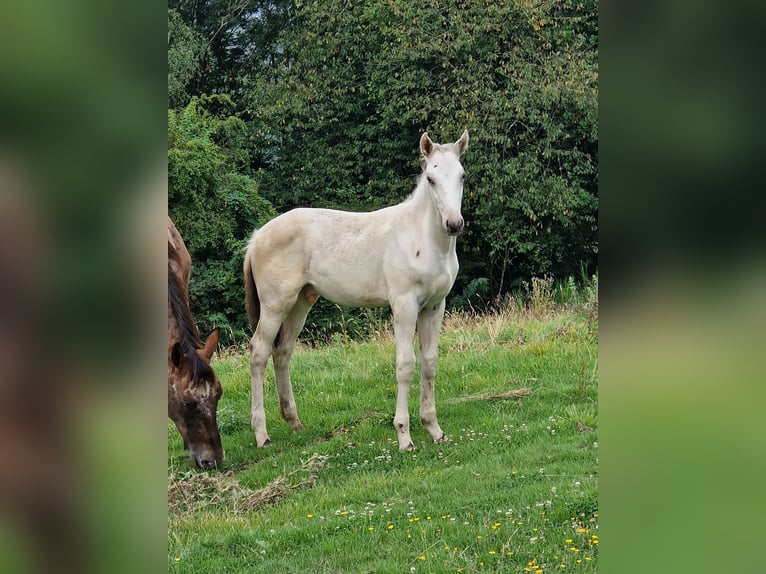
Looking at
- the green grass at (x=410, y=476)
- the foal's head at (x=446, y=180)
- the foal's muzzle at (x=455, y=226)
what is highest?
the foal's head at (x=446, y=180)

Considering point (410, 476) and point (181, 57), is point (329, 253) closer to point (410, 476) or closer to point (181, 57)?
point (410, 476)

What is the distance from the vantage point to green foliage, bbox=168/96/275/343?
50.4 ft

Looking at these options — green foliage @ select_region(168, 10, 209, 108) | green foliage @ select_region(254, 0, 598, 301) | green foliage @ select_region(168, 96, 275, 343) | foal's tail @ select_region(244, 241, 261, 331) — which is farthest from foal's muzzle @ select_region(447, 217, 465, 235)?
green foliage @ select_region(168, 10, 209, 108)

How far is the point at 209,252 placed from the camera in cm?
1688

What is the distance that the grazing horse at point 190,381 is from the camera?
483 centimetres

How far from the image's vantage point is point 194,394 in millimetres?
4879

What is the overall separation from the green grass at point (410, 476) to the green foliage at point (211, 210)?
8012 millimetres

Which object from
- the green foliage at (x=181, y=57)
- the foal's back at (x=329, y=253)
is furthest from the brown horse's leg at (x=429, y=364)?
the green foliage at (x=181, y=57)

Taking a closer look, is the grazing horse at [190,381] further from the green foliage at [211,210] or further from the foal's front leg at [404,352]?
the green foliage at [211,210]

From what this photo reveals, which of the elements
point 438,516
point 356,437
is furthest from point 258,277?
point 438,516

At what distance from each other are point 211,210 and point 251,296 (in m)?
9.97

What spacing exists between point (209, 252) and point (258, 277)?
35.8 ft
